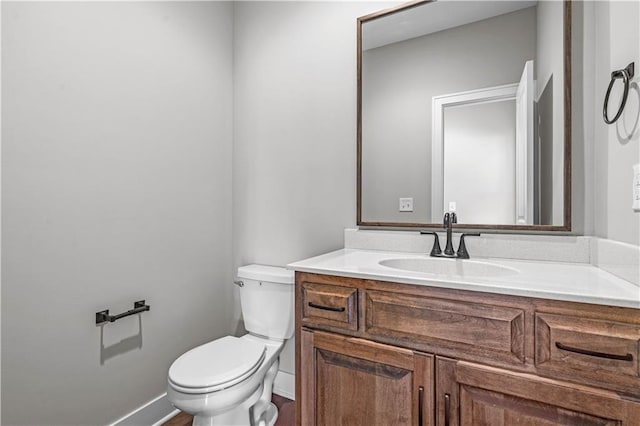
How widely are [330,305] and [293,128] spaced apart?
1111 mm

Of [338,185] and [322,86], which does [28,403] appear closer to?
[338,185]

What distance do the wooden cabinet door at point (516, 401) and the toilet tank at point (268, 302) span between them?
0.89m

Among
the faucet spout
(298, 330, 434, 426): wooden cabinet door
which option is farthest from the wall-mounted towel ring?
(298, 330, 434, 426): wooden cabinet door

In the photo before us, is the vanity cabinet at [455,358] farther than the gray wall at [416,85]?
No

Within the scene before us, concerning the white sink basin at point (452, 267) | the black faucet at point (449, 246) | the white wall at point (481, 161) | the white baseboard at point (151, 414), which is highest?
the white wall at point (481, 161)

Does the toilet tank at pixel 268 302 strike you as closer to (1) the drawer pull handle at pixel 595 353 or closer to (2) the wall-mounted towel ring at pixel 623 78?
(1) the drawer pull handle at pixel 595 353

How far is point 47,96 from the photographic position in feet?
4.28

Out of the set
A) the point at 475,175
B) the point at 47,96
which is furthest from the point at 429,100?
the point at 47,96

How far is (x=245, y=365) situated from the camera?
56.6 inches

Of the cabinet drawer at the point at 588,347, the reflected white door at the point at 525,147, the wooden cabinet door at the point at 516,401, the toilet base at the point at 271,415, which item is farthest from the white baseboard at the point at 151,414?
the reflected white door at the point at 525,147

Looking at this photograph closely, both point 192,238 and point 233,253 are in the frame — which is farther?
point 233,253

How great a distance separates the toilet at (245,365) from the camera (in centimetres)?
130

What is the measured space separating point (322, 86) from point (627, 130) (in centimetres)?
130

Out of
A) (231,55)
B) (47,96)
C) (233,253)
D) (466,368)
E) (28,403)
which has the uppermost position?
(231,55)
